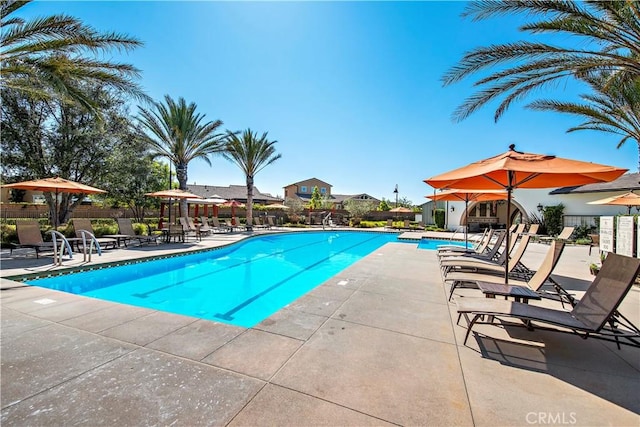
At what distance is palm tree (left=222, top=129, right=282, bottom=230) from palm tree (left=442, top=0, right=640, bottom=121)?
51.6 feet

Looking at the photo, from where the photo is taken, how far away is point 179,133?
16547mm

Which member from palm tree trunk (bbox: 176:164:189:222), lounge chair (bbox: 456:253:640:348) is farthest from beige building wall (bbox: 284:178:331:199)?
lounge chair (bbox: 456:253:640:348)

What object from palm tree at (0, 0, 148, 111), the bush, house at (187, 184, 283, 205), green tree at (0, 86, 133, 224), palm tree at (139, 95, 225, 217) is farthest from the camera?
house at (187, 184, 283, 205)

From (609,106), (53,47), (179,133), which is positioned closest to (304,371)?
(53,47)

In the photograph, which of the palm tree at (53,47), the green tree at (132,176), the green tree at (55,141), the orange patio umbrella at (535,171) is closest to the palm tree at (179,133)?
the green tree at (132,176)

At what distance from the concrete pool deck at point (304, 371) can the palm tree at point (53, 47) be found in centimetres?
539

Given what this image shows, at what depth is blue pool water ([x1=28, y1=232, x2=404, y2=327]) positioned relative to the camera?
605 centimetres

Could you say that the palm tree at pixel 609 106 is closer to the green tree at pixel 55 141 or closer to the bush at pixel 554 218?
the bush at pixel 554 218

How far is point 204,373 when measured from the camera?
8.68 ft

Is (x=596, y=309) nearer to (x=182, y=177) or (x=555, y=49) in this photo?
(x=555, y=49)

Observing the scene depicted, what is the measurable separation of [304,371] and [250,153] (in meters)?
19.5

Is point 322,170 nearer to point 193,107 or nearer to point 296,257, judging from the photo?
point 193,107

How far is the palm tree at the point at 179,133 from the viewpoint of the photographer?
16.5 meters

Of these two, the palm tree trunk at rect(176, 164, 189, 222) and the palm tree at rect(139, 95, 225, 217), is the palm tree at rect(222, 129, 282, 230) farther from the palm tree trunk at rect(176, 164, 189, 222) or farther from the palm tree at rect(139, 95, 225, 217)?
the palm tree trunk at rect(176, 164, 189, 222)
